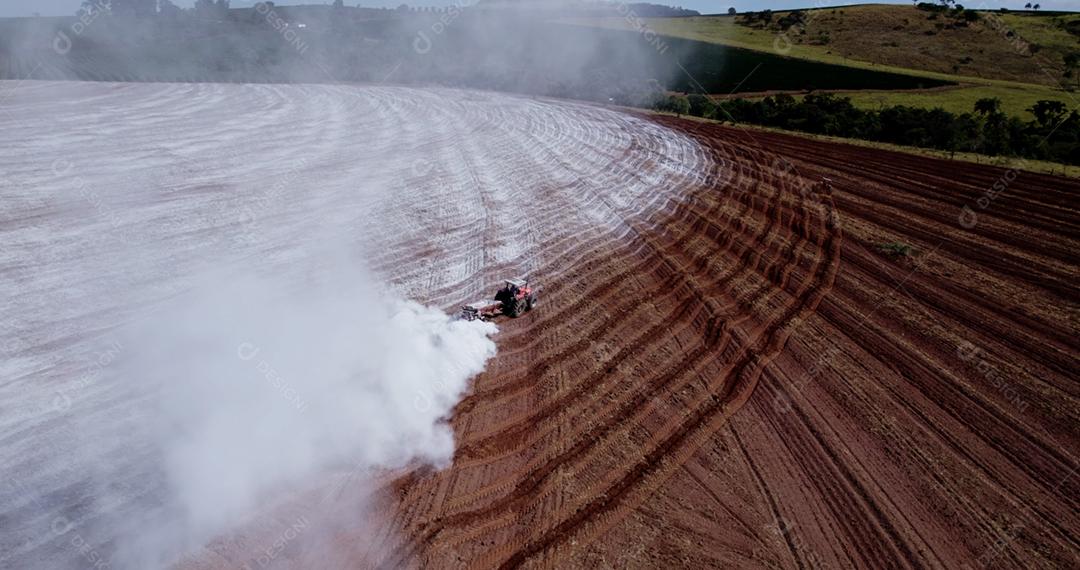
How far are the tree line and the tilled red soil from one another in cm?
1331

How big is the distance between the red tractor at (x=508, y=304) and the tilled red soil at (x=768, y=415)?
14.0 inches

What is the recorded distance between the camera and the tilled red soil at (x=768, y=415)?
6.93m

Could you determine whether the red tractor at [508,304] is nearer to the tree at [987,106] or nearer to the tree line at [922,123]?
the tree line at [922,123]

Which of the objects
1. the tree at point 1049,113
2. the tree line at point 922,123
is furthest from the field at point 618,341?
the tree at point 1049,113

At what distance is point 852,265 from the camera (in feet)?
48.7

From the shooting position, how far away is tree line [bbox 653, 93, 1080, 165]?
26875mm

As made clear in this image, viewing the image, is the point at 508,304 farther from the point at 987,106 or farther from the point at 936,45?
Answer: the point at 936,45

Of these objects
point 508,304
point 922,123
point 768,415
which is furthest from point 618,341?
point 922,123

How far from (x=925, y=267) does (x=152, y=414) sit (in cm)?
1645

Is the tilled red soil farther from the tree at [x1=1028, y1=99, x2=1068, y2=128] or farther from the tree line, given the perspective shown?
the tree at [x1=1028, y1=99, x2=1068, y2=128]

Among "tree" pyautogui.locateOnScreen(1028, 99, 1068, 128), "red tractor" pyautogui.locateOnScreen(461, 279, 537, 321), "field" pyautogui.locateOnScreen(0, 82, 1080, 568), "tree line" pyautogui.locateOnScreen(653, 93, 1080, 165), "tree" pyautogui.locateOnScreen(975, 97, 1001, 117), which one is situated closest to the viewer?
"field" pyautogui.locateOnScreen(0, 82, 1080, 568)

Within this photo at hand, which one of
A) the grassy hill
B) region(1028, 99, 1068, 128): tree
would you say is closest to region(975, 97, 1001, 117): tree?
region(1028, 99, 1068, 128): tree

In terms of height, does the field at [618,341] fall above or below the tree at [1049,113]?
below

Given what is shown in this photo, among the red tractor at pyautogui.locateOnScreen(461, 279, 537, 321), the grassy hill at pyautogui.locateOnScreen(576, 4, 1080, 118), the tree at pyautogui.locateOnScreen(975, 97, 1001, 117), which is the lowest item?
the red tractor at pyautogui.locateOnScreen(461, 279, 537, 321)
